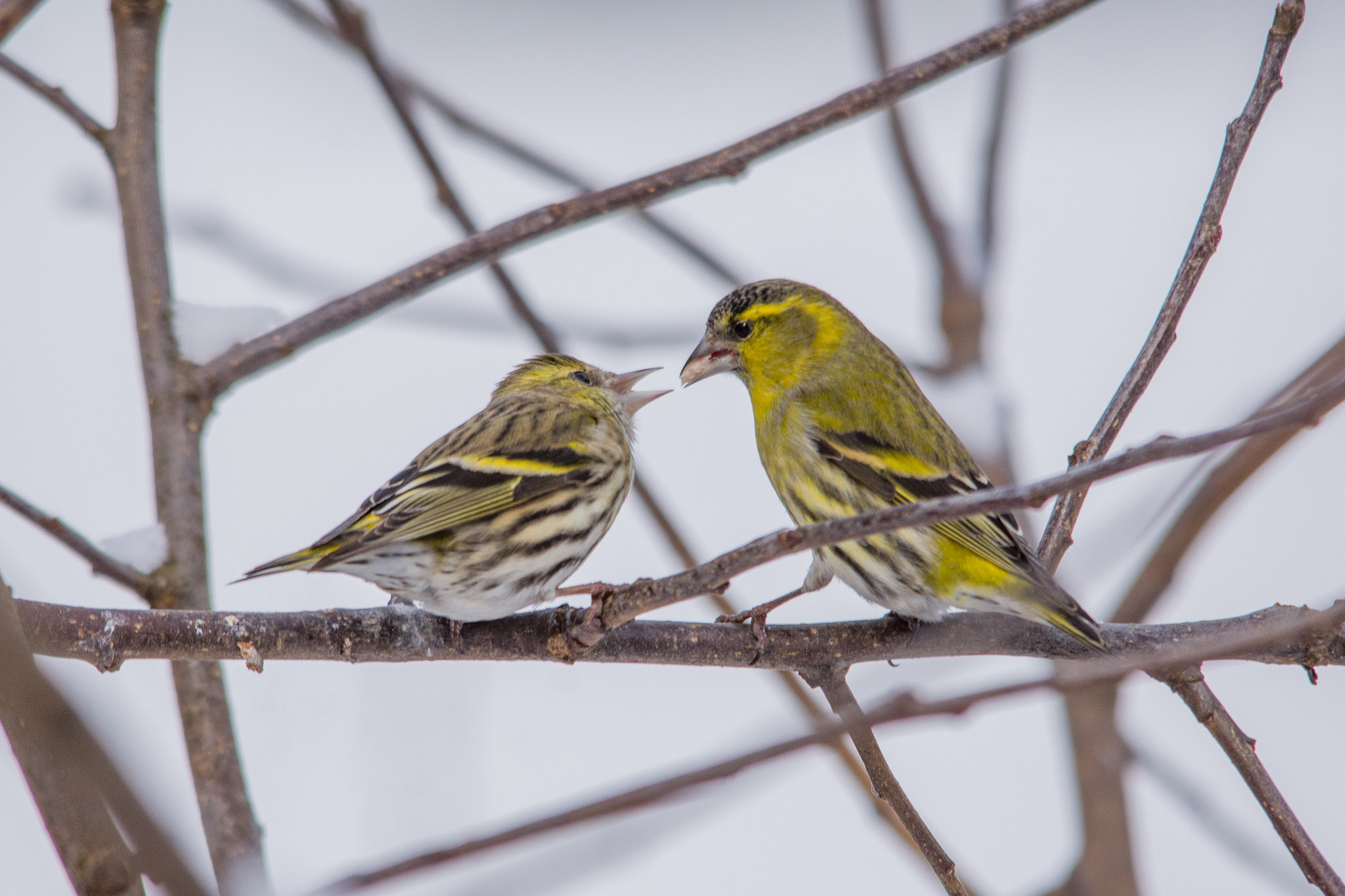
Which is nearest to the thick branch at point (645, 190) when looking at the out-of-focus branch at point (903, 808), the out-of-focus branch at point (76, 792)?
the out-of-focus branch at point (903, 808)

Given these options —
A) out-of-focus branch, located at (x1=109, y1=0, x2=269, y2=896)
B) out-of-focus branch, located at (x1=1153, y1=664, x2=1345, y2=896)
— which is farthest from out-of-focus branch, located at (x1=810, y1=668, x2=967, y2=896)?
out-of-focus branch, located at (x1=109, y1=0, x2=269, y2=896)

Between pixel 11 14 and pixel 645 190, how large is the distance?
3.46 feet

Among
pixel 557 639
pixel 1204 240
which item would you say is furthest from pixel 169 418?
pixel 1204 240

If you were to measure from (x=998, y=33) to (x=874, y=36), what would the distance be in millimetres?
1407

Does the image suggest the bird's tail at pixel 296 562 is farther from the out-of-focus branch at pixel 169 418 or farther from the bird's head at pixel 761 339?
the bird's head at pixel 761 339

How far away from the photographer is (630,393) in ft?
10.8

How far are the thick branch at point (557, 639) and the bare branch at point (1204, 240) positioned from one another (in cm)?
37

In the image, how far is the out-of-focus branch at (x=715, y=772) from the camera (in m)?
0.78

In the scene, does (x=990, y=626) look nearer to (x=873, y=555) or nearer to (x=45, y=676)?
(x=873, y=555)

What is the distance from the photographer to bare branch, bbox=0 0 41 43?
126 centimetres

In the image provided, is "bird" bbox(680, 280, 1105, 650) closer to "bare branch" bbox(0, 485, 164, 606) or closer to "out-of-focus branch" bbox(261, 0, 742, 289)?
"out-of-focus branch" bbox(261, 0, 742, 289)

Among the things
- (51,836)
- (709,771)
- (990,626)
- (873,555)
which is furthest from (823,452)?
(51,836)

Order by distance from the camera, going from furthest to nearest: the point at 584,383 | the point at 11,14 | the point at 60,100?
the point at 584,383 → the point at 60,100 → the point at 11,14

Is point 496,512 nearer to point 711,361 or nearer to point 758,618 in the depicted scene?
point 758,618
